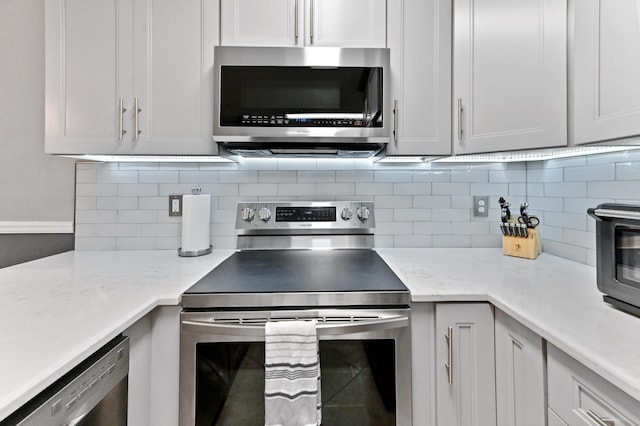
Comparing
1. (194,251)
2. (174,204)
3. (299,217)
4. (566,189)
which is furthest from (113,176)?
(566,189)

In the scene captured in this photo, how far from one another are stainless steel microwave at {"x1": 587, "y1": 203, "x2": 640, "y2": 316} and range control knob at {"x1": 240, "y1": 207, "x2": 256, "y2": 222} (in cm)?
141

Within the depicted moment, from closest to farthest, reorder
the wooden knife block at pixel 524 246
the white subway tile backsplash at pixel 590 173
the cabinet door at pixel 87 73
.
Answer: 1. the white subway tile backsplash at pixel 590 173
2. the cabinet door at pixel 87 73
3. the wooden knife block at pixel 524 246

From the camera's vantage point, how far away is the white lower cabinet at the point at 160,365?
3.24 feet

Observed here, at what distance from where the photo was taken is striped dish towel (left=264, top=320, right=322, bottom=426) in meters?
0.95

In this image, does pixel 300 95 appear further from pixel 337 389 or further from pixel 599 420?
pixel 599 420

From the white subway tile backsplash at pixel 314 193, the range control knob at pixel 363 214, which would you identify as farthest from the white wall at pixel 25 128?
the range control knob at pixel 363 214

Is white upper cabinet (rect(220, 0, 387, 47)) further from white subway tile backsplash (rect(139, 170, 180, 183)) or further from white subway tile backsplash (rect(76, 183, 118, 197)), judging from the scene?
white subway tile backsplash (rect(76, 183, 118, 197))

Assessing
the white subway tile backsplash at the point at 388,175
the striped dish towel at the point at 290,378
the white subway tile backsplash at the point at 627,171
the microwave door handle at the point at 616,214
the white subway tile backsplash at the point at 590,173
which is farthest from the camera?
the white subway tile backsplash at the point at 388,175

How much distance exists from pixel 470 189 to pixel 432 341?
1.03 metres

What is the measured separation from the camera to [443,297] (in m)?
1.02

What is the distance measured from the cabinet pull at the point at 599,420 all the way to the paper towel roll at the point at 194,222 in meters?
1.52

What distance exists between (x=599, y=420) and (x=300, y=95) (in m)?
1.33

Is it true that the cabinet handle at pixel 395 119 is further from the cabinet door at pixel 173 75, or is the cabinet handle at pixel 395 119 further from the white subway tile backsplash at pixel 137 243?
the white subway tile backsplash at pixel 137 243

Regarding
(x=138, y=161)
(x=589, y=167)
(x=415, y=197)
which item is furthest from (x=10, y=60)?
(x=589, y=167)
